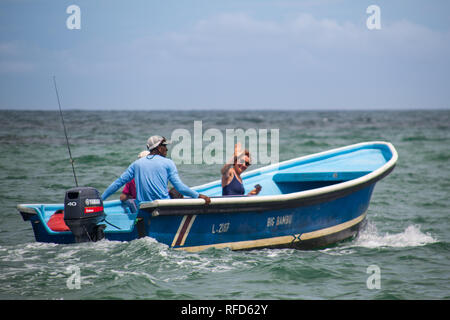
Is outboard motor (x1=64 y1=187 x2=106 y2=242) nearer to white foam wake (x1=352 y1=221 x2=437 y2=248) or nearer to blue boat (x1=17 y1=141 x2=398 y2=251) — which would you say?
blue boat (x1=17 y1=141 x2=398 y2=251)

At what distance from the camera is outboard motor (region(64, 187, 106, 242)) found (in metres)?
6.16

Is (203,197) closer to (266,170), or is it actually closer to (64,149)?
(266,170)

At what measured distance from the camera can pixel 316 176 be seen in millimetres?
8711

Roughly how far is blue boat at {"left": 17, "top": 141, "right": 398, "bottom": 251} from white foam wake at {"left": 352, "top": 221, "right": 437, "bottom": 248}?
0.25 m

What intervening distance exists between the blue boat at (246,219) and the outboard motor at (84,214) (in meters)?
0.13

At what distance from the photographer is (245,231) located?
669 centimetres

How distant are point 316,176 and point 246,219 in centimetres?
245
